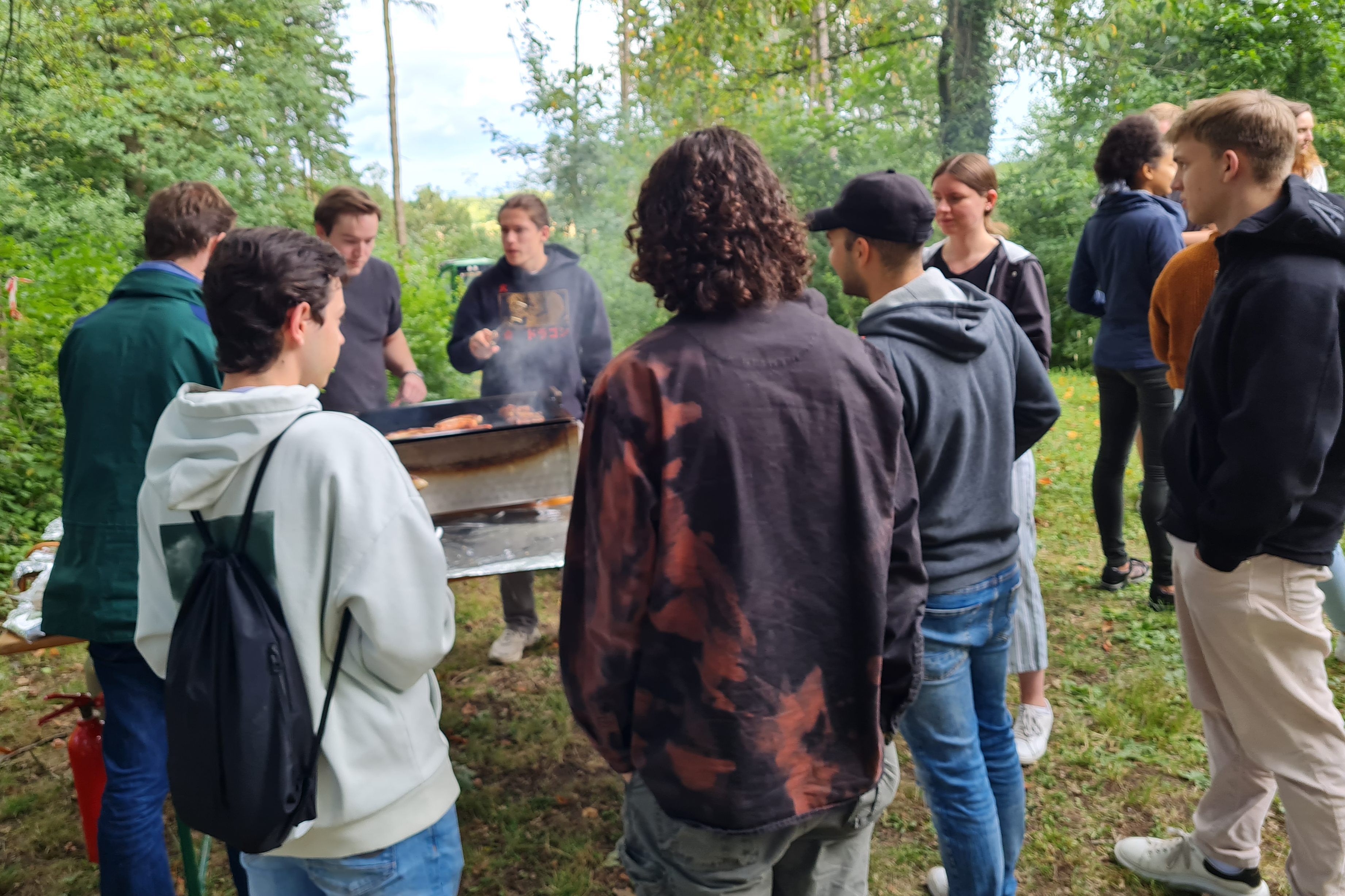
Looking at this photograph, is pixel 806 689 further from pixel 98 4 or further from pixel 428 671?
pixel 98 4

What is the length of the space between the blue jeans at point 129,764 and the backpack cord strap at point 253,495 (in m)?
1.14

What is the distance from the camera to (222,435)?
1.62 meters

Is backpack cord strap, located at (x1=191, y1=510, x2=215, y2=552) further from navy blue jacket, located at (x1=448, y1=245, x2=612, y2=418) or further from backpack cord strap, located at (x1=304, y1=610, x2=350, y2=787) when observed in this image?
navy blue jacket, located at (x1=448, y1=245, x2=612, y2=418)

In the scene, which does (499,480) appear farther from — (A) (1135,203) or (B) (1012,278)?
(A) (1135,203)

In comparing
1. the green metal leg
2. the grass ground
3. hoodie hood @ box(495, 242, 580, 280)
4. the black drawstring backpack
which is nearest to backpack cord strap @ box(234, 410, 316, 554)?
the black drawstring backpack

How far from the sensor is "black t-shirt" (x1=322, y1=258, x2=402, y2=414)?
4.49 meters

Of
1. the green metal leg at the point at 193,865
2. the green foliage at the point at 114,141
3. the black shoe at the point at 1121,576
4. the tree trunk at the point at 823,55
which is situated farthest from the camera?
the tree trunk at the point at 823,55

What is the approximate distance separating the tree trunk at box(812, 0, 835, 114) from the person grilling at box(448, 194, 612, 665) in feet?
25.7

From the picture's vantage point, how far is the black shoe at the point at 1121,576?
512cm

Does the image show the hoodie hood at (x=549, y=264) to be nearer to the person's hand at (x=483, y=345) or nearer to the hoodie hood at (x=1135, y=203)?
the person's hand at (x=483, y=345)

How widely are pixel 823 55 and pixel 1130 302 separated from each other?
12898 mm

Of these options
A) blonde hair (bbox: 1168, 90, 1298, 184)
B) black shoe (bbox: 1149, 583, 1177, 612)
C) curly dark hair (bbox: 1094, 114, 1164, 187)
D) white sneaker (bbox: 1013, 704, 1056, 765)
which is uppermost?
curly dark hair (bbox: 1094, 114, 1164, 187)

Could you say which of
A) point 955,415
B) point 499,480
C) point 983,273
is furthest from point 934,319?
point 499,480

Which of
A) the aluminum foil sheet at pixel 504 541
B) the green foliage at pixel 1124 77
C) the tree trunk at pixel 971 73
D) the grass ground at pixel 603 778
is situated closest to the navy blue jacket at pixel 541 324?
the aluminum foil sheet at pixel 504 541
